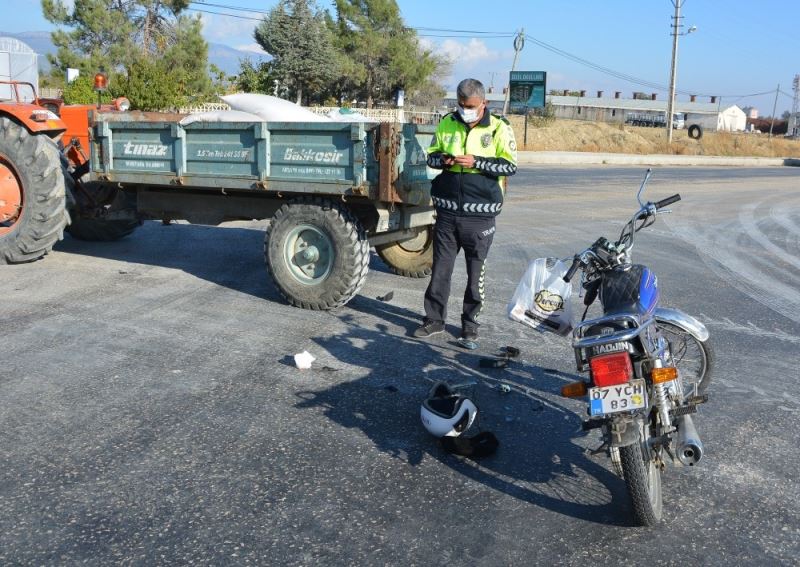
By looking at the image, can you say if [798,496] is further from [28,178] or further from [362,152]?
[28,178]

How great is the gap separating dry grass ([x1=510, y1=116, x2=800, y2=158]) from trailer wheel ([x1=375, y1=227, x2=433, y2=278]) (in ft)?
142

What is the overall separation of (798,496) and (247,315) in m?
4.60

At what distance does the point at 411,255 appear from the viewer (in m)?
8.66

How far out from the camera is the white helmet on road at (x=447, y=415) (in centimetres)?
439

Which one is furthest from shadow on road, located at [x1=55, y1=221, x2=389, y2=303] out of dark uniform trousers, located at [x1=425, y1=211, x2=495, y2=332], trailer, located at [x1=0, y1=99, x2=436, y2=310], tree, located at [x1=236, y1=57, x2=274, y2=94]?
tree, located at [x1=236, y1=57, x2=274, y2=94]

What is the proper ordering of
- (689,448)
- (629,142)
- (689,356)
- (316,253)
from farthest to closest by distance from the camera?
1. (629,142)
2. (316,253)
3. (689,356)
4. (689,448)

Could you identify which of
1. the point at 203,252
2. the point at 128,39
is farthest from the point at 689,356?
the point at 128,39

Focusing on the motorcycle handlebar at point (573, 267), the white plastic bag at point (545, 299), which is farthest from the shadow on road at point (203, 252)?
the motorcycle handlebar at point (573, 267)

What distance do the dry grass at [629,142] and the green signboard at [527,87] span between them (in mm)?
4790

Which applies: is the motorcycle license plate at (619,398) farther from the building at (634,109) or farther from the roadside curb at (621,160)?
the building at (634,109)

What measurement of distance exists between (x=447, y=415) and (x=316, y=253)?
3.10 m

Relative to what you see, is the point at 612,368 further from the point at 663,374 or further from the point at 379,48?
the point at 379,48

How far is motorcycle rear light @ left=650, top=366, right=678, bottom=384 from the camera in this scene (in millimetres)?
3650

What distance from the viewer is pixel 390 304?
7.59 m
